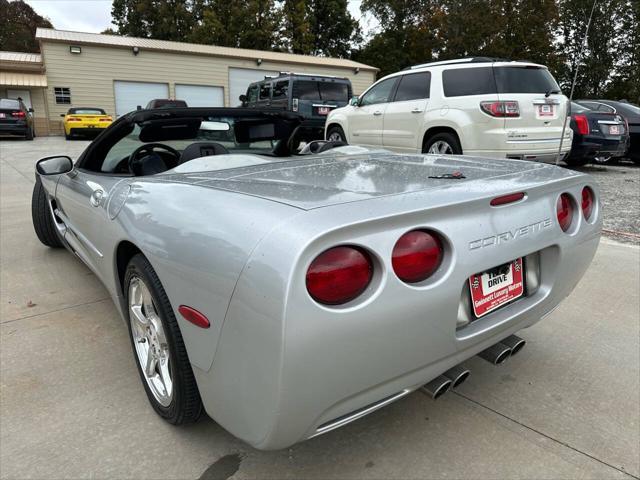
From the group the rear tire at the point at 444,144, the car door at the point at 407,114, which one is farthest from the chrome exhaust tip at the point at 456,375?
the car door at the point at 407,114

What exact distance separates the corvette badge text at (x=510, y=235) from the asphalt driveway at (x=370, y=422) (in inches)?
32.0

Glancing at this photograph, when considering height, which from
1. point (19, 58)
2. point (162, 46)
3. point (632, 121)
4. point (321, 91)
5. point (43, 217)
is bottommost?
point (43, 217)

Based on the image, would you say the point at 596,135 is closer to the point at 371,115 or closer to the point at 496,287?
the point at 371,115

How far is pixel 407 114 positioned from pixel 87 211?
230 inches

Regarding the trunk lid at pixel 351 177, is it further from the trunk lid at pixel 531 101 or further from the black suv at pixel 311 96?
the black suv at pixel 311 96

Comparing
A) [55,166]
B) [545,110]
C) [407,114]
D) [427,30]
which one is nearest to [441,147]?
[407,114]

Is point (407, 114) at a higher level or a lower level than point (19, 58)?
lower

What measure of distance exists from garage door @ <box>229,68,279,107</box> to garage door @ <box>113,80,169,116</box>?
344 cm

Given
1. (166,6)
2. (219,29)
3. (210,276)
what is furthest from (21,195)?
(166,6)

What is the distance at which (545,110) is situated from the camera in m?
6.60

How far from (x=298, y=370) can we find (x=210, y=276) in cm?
39

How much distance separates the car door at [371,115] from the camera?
26.5 feet

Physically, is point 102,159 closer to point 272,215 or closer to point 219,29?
point 272,215

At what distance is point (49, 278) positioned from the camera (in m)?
3.66
